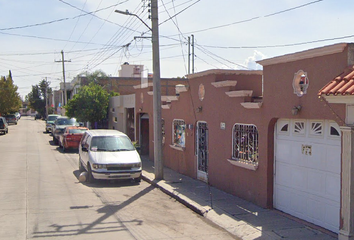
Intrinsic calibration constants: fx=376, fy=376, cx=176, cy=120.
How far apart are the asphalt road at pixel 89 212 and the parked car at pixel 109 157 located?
1.42 feet

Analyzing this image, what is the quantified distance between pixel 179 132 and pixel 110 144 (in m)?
2.91

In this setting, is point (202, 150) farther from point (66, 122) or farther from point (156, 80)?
point (66, 122)

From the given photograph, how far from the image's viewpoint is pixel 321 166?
7.66m

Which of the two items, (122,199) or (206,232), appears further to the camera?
(122,199)

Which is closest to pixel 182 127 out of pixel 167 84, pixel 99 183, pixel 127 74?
pixel 99 183

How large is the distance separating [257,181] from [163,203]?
8.77 ft

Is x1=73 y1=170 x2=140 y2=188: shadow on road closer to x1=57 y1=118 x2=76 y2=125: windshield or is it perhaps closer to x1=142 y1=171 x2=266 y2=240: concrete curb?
x1=142 y1=171 x2=266 y2=240: concrete curb

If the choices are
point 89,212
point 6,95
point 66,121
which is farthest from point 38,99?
point 89,212

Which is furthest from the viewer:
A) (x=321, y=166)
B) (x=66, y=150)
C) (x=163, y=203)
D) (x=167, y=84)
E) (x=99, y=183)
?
(x=167, y=84)

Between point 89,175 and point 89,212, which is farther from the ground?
point 89,175

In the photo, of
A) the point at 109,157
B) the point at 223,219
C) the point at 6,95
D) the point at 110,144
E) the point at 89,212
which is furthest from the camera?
the point at 6,95

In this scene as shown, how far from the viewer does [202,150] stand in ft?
42.7

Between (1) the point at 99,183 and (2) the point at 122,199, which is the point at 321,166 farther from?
(1) the point at 99,183

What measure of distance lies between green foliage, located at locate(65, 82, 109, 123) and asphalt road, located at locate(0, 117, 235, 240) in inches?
545
